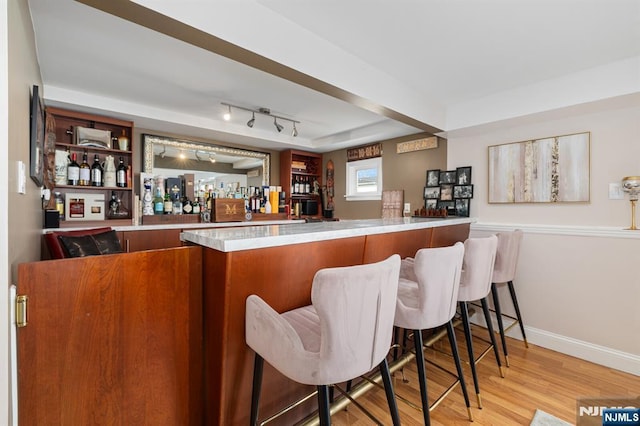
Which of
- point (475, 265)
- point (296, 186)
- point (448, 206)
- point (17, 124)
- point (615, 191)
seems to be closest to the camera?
point (17, 124)

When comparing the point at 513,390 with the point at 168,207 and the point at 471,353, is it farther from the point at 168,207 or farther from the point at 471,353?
the point at 168,207

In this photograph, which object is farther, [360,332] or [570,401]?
[570,401]

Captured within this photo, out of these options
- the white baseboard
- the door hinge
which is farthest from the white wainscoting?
the door hinge

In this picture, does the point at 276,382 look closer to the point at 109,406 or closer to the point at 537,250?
the point at 109,406

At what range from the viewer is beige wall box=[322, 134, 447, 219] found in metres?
3.64

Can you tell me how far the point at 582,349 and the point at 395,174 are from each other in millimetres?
2608

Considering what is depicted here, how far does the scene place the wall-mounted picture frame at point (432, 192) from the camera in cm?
350

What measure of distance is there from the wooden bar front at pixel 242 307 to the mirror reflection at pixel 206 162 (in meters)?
2.87

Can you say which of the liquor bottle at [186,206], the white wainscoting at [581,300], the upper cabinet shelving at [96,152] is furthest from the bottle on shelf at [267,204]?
the white wainscoting at [581,300]

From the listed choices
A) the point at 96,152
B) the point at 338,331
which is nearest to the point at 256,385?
the point at 338,331

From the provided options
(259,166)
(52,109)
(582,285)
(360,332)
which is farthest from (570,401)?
(52,109)

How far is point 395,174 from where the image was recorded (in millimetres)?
4023

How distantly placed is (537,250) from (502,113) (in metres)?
1.35

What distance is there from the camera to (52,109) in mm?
2781
